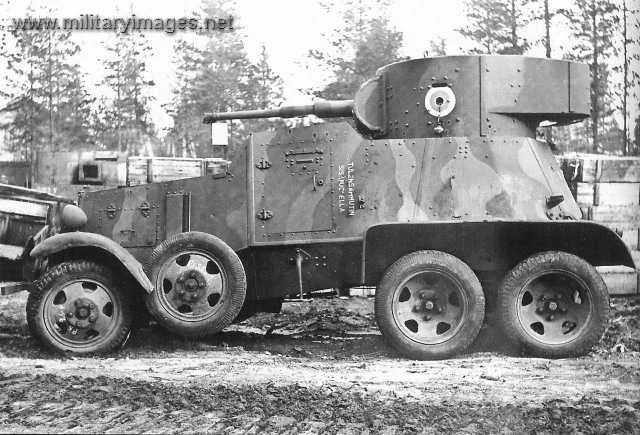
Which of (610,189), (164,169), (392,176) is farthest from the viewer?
(164,169)

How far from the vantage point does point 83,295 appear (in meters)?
7.95

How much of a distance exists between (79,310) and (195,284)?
3.76 feet

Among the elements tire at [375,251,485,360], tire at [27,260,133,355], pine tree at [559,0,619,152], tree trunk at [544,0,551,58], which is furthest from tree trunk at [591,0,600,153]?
tire at [27,260,133,355]

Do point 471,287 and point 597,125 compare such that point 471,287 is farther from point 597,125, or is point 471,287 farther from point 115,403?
point 597,125

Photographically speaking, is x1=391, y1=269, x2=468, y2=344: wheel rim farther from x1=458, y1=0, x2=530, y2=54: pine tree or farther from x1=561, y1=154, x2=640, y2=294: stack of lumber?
x1=458, y1=0, x2=530, y2=54: pine tree

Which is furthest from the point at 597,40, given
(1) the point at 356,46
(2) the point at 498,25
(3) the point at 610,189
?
(1) the point at 356,46

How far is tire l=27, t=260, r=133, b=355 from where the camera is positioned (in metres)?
7.87

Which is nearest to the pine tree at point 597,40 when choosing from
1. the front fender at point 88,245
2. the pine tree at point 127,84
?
the front fender at point 88,245

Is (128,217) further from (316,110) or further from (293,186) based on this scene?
(316,110)

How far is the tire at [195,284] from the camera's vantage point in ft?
26.0

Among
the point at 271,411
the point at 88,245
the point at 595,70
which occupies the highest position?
the point at 595,70

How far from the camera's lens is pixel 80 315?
7.91 meters

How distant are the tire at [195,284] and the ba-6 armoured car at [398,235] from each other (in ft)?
0.05

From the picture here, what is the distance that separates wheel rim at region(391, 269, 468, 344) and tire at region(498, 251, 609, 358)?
1.50 feet
